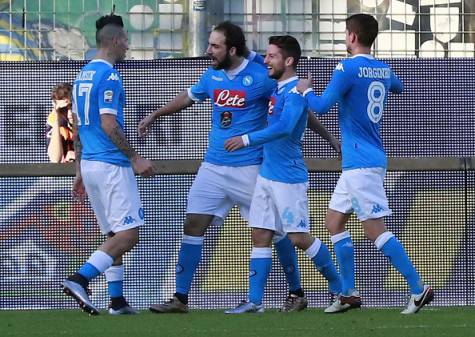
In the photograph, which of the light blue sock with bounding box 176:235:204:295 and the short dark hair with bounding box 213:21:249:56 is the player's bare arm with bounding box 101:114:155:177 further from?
the short dark hair with bounding box 213:21:249:56

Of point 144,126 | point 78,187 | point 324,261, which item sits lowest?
point 324,261

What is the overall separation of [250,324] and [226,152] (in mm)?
1608

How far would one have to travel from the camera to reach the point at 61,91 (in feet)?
42.9

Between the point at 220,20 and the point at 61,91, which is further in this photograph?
the point at 220,20

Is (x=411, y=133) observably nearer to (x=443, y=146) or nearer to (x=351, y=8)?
(x=443, y=146)

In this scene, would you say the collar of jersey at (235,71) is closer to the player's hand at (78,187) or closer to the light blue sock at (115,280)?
the player's hand at (78,187)

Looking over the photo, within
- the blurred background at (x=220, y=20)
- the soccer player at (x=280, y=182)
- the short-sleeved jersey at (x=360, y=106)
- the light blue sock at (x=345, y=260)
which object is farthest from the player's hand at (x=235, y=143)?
the blurred background at (x=220, y=20)

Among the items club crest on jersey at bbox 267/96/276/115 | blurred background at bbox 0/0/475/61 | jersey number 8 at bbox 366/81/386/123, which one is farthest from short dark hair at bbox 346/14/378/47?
blurred background at bbox 0/0/475/61

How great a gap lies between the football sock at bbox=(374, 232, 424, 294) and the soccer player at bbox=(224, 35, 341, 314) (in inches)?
24.5

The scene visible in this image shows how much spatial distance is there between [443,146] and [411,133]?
0.99ft

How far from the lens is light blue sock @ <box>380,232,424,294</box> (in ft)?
33.9

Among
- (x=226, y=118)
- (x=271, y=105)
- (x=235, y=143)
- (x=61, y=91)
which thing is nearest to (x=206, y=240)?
(x=61, y=91)

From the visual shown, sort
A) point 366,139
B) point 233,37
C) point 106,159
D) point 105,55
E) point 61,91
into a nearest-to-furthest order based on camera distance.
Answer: point 366,139 < point 106,159 < point 105,55 < point 233,37 < point 61,91

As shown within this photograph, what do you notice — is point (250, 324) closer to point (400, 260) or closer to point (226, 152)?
point (400, 260)
